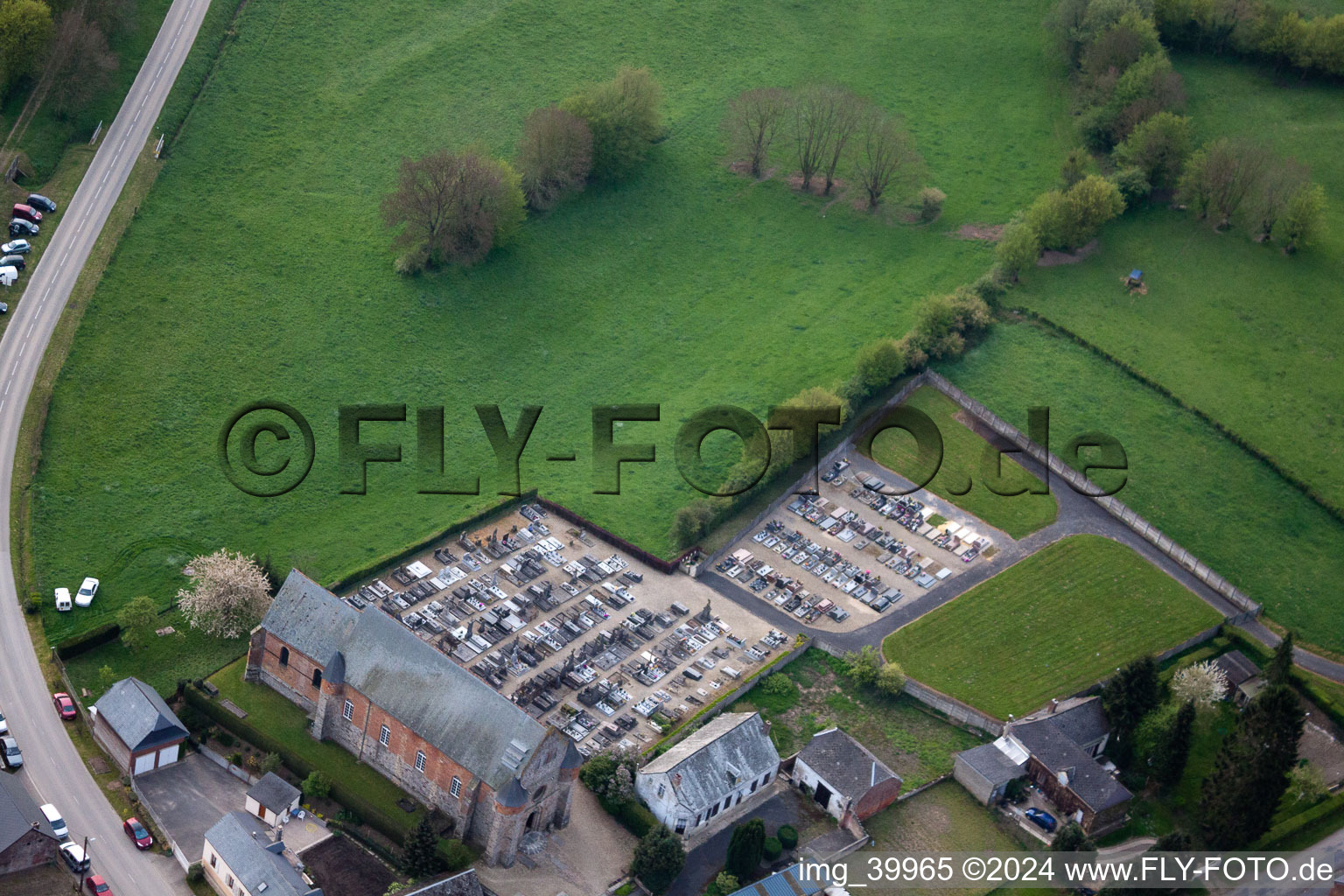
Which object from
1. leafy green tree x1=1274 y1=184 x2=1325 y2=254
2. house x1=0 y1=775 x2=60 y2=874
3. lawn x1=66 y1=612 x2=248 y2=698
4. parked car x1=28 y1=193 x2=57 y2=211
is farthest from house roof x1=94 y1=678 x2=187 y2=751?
leafy green tree x1=1274 y1=184 x2=1325 y2=254

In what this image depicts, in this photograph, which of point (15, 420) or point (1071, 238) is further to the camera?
point (1071, 238)

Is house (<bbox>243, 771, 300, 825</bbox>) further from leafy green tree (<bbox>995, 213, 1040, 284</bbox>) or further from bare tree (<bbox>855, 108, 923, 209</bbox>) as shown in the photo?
bare tree (<bbox>855, 108, 923, 209</bbox>)

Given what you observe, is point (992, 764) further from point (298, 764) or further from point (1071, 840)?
point (298, 764)

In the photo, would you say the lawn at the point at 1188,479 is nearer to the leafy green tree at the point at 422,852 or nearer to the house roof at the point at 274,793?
the leafy green tree at the point at 422,852

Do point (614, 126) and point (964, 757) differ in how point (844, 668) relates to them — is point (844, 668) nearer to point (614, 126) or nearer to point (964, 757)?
point (964, 757)

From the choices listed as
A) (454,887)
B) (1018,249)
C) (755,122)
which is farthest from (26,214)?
(1018,249)

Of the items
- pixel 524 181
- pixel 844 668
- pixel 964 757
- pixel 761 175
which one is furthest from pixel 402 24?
pixel 964 757
